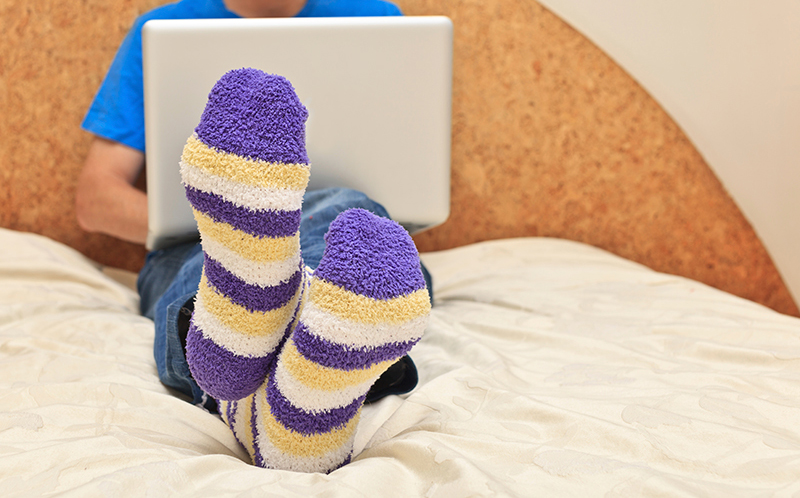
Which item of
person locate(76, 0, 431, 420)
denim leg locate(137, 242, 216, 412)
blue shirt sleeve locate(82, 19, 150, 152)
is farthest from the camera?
blue shirt sleeve locate(82, 19, 150, 152)

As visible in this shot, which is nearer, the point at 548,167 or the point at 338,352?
the point at 338,352

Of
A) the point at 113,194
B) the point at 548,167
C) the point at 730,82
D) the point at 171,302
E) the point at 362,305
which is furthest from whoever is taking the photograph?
the point at 548,167

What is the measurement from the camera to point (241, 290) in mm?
534

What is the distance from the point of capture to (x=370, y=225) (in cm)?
51

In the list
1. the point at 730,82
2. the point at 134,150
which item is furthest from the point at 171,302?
the point at 730,82

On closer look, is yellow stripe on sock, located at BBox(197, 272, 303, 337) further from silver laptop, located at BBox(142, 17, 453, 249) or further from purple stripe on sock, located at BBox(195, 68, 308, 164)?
silver laptop, located at BBox(142, 17, 453, 249)

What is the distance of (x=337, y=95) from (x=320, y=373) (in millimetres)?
479

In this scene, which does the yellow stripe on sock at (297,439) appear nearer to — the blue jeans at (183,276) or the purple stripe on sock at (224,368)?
the purple stripe on sock at (224,368)

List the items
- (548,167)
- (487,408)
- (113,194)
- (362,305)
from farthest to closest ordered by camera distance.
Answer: (548,167) → (113,194) → (487,408) → (362,305)

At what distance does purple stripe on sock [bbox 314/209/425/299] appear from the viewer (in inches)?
19.1

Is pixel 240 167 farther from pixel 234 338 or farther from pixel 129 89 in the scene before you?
pixel 129 89

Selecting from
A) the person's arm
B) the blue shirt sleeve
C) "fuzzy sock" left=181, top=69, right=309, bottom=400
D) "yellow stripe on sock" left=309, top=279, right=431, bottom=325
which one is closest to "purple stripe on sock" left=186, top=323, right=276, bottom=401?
"fuzzy sock" left=181, top=69, right=309, bottom=400

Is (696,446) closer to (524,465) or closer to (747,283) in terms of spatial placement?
(524,465)

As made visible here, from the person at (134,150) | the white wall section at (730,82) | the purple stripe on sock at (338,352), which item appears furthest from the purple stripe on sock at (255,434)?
the white wall section at (730,82)
